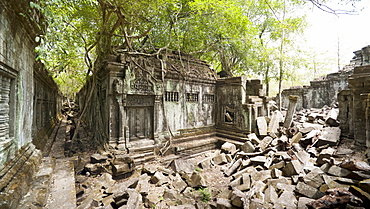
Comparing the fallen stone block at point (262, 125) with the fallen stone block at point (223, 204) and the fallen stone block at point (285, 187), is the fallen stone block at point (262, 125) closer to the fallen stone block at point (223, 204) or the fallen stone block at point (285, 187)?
the fallen stone block at point (285, 187)

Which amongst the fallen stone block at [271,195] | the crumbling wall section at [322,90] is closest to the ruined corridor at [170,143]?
the fallen stone block at [271,195]

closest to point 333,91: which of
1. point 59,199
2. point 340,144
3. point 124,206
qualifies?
point 340,144

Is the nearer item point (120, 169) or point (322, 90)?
point (120, 169)

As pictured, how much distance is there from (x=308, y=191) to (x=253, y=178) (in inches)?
56.8

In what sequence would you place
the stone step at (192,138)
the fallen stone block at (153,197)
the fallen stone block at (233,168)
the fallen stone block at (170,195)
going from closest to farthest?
the fallen stone block at (153,197) < the fallen stone block at (170,195) < the fallen stone block at (233,168) < the stone step at (192,138)

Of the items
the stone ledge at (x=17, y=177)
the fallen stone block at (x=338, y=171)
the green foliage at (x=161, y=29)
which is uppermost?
the green foliage at (x=161, y=29)

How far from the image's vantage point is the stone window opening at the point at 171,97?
7.25 m

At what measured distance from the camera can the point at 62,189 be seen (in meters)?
3.07

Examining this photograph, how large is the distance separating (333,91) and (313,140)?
8.41 m

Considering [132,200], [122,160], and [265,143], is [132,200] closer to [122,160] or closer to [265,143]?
[122,160]

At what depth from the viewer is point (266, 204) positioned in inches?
146

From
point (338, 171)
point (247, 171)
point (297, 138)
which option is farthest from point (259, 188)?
point (297, 138)

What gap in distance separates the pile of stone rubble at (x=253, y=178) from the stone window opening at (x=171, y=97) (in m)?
2.79

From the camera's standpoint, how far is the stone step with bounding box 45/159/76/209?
265cm
